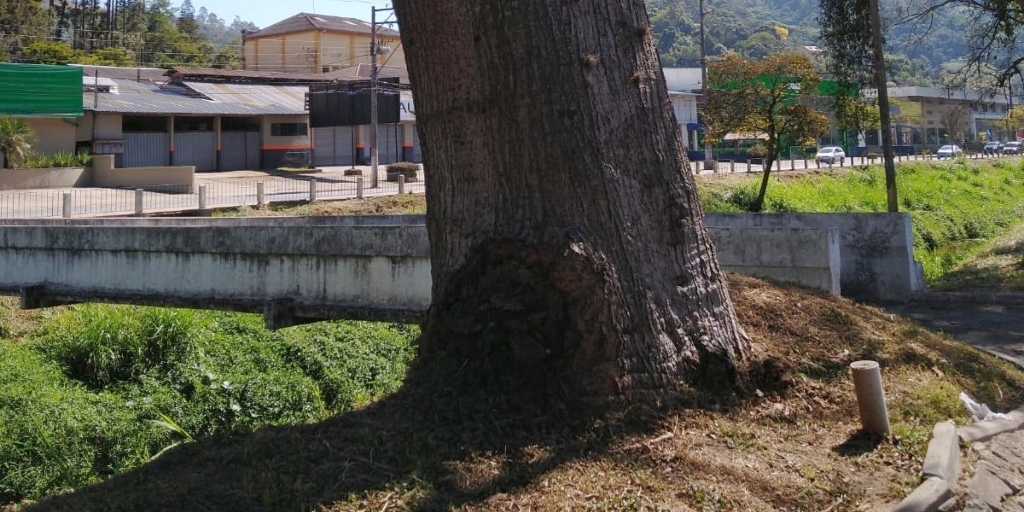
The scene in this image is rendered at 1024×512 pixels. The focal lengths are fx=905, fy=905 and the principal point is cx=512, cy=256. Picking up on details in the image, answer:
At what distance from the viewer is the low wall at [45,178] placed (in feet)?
99.5

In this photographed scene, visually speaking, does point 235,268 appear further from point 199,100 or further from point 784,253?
point 199,100

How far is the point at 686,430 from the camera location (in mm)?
4836

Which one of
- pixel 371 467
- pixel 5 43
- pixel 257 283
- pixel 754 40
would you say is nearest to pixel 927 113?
pixel 754 40

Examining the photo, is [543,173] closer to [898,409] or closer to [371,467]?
[371,467]

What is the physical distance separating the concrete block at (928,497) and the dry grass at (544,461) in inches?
3.1

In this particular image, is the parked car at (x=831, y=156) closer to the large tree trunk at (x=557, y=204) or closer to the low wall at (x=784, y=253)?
the low wall at (x=784, y=253)

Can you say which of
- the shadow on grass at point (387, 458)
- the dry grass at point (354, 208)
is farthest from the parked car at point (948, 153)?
the shadow on grass at point (387, 458)

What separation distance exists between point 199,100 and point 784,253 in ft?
118

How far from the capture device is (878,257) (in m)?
12.8

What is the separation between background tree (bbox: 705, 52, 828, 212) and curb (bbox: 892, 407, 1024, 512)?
75.3ft

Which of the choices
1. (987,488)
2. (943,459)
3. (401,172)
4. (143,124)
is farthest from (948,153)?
(943,459)

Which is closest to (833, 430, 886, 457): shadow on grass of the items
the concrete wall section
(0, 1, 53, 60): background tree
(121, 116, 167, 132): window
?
the concrete wall section

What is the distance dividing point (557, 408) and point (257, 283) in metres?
6.95

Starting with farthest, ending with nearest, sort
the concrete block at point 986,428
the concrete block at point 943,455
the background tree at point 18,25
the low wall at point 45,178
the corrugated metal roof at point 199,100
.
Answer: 1. the background tree at point 18,25
2. the corrugated metal roof at point 199,100
3. the low wall at point 45,178
4. the concrete block at point 986,428
5. the concrete block at point 943,455
